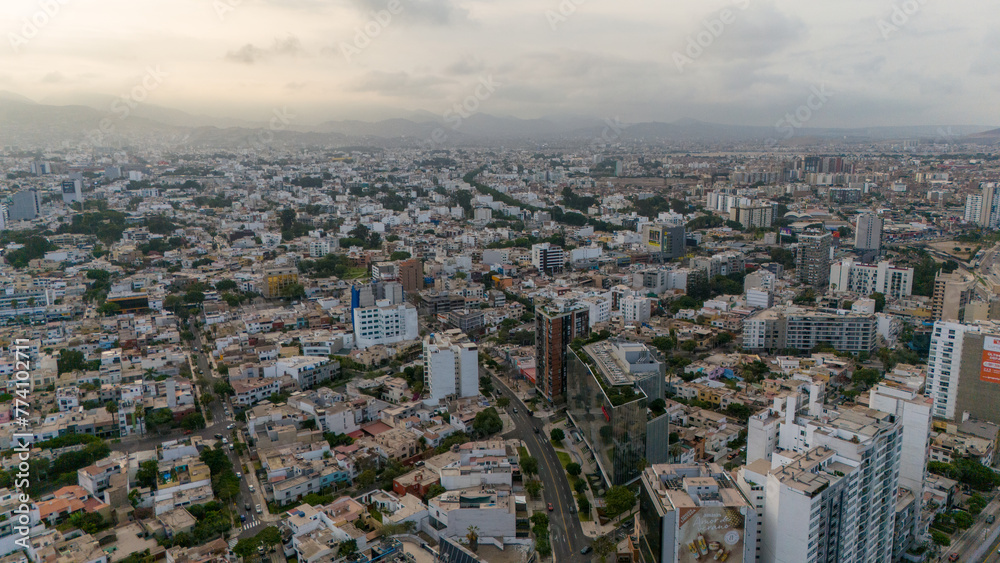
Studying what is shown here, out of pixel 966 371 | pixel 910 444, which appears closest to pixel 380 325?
pixel 910 444

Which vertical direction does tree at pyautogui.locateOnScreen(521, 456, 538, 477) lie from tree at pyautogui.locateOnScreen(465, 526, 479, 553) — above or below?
above

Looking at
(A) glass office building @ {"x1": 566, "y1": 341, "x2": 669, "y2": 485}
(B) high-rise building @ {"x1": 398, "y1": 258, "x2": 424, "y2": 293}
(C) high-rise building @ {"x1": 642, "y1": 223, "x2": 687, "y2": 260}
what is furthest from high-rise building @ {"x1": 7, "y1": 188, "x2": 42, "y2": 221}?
(A) glass office building @ {"x1": 566, "y1": 341, "x2": 669, "y2": 485}

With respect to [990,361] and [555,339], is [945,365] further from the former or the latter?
[555,339]

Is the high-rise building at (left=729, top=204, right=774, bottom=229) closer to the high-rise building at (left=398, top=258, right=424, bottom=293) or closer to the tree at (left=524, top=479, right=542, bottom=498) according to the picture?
the high-rise building at (left=398, top=258, right=424, bottom=293)

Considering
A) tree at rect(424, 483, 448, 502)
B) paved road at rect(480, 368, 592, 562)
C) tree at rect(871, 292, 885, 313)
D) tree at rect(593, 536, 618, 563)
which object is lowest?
paved road at rect(480, 368, 592, 562)

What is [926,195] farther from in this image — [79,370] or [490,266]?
[79,370]

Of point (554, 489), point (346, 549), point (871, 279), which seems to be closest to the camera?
point (346, 549)
